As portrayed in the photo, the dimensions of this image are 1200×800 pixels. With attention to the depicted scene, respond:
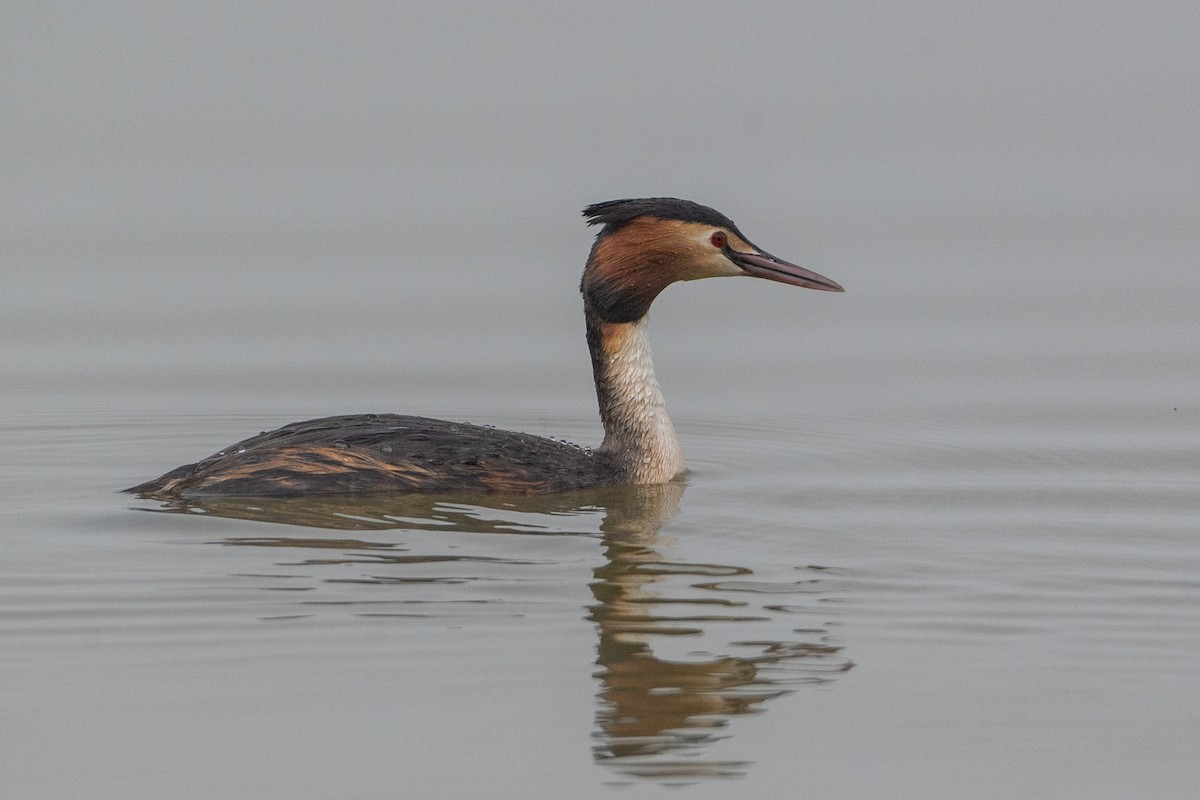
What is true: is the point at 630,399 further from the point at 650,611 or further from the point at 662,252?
the point at 650,611

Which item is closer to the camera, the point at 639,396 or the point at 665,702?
the point at 665,702

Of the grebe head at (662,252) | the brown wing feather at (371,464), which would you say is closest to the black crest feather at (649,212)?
the grebe head at (662,252)

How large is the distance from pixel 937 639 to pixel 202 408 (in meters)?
6.30

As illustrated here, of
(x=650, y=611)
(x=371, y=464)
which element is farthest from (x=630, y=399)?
(x=650, y=611)

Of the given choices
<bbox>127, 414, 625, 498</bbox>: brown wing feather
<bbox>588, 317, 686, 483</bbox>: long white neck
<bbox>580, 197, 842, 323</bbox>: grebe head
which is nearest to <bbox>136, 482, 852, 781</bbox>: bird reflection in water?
<bbox>127, 414, 625, 498</bbox>: brown wing feather

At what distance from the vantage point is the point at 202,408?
42.9 ft

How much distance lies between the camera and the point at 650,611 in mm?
8641

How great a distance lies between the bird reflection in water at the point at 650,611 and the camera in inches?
287

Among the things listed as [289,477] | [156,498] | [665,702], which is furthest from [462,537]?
[665,702]

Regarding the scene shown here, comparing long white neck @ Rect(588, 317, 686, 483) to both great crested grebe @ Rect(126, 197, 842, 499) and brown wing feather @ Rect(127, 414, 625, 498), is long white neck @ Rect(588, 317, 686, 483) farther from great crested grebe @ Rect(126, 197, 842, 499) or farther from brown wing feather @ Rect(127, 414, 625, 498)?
brown wing feather @ Rect(127, 414, 625, 498)

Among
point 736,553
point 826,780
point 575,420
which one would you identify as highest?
point 575,420

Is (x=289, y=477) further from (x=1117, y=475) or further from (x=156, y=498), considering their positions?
(x=1117, y=475)

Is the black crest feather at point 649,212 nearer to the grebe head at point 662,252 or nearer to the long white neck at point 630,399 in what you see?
the grebe head at point 662,252

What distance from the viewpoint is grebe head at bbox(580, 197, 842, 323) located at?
11156 millimetres
